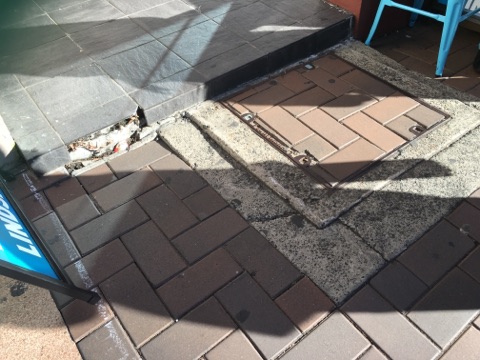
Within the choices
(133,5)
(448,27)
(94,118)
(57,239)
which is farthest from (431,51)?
(57,239)

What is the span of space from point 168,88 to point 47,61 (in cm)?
115

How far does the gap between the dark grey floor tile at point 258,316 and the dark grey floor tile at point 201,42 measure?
1.96 m

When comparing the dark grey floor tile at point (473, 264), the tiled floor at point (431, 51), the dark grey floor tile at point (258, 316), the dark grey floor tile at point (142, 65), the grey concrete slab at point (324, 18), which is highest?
the grey concrete slab at point (324, 18)

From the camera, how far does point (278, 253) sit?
2334 mm

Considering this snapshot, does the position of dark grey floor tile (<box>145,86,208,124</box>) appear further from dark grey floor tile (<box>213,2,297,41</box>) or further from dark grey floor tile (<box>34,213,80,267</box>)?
dark grey floor tile (<box>34,213,80,267</box>)

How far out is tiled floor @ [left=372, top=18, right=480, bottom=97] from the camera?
3.48m

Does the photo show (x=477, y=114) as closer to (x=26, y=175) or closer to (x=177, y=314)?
(x=177, y=314)

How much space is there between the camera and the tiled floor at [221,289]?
1987mm

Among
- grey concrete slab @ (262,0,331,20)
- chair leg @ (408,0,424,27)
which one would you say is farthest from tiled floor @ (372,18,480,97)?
grey concrete slab @ (262,0,331,20)

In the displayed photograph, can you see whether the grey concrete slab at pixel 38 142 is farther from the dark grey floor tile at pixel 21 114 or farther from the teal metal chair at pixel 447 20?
the teal metal chair at pixel 447 20

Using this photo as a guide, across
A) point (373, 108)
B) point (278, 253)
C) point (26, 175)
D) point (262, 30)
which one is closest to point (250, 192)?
point (278, 253)

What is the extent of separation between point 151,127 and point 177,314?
149 cm

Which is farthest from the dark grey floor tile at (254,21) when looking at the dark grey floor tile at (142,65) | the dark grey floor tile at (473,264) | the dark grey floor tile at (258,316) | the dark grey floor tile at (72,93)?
the dark grey floor tile at (473,264)

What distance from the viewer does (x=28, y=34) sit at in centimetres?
387
